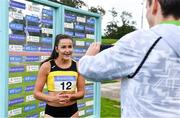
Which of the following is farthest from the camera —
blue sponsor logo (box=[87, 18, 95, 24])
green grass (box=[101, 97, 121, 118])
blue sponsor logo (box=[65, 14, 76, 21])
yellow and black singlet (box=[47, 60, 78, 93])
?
green grass (box=[101, 97, 121, 118])

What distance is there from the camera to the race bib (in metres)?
5.21

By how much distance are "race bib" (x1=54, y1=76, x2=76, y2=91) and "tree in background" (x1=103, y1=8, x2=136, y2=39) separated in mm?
62483

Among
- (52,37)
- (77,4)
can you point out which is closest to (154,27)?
(52,37)

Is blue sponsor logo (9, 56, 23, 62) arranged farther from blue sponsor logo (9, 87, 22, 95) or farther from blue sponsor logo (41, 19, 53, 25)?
blue sponsor logo (41, 19, 53, 25)

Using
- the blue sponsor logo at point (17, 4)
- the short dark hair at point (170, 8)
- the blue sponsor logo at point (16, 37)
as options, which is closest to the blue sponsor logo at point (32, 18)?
the blue sponsor logo at point (17, 4)

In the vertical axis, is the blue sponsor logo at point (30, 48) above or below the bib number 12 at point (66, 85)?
above

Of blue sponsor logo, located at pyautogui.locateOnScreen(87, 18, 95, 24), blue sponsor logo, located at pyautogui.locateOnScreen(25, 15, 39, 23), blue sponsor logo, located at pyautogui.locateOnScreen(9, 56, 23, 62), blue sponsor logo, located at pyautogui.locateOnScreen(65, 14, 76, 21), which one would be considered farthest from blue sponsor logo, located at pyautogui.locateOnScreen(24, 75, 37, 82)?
blue sponsor logo, located at pyautogui.locateOnScreen(87, 18, 95, 24)

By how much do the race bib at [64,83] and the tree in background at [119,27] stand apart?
62483mm

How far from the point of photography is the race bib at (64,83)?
17.1 feet

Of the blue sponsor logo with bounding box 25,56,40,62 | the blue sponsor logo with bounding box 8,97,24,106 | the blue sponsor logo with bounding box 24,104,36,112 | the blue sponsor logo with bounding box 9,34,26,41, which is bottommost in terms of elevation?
the blue sponsor logo with bounding box 24,104,36,112

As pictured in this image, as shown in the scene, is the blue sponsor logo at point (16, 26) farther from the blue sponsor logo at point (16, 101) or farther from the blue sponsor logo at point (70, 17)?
the blue sponsor logo at point (70, 17)

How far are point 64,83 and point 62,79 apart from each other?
0.24 feet

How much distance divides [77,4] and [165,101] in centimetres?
4617

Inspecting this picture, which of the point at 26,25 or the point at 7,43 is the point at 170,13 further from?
the point at 26,25
